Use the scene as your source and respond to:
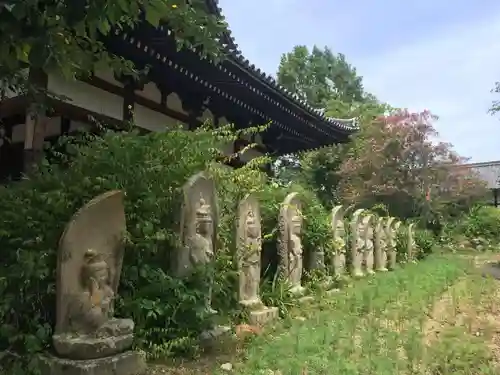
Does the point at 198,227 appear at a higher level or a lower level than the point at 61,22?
lower

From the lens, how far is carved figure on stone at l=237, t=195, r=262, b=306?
5031mm

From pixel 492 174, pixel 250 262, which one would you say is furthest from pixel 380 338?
pixel 492 174

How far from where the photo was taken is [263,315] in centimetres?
500


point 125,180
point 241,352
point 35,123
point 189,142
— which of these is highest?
point 35,123

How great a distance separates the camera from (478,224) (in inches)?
839

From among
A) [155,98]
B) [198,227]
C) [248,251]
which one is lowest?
[248,251]

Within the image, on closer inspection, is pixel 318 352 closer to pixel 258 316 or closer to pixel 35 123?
pixel 258 316

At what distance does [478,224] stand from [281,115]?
1530cm

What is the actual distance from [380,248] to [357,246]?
5.55 ft

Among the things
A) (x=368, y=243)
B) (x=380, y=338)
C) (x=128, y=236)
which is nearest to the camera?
(x=128, y=236)

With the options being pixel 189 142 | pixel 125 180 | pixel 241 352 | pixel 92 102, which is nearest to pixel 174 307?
pixel 241 352

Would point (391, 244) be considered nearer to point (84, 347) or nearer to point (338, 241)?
point (338, 241)

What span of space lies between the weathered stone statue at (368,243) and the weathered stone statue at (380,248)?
1.50ft

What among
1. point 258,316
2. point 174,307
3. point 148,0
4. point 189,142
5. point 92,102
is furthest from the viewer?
point 92,102
